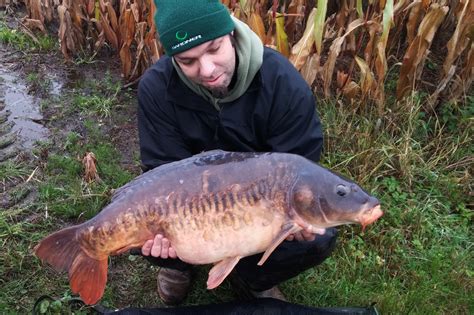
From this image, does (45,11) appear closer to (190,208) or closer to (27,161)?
(27,161)

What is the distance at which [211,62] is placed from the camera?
191cm

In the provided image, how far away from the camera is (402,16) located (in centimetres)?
335

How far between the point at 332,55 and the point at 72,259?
6.07 ft

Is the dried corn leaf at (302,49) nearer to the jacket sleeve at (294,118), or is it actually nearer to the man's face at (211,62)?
the jacket sleeve at (294,118)

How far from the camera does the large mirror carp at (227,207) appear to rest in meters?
1.70

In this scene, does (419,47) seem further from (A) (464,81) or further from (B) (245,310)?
(B) (245,310)

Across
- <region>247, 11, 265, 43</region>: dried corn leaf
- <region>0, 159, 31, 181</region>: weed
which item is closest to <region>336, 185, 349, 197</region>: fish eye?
<region>247, 11, 265, 43</region>: dried corn leaf

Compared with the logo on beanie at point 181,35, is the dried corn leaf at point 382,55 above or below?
below

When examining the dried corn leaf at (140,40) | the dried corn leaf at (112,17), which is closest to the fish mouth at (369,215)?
the dried corn leaf at (140,40)

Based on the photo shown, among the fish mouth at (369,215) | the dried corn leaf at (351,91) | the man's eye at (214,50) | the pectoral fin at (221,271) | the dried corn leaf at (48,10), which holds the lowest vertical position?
the dried corn leaf at (351,91)

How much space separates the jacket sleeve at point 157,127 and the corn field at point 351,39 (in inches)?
42.7

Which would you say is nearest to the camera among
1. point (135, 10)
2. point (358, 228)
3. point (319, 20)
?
point (358, 228)

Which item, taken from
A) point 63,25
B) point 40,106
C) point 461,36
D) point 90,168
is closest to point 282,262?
point 90,168

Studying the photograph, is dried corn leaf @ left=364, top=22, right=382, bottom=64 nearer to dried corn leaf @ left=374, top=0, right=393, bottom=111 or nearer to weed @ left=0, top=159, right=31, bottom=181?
dried corn leaf @ left=374, top=0, right=393, bottom=111
